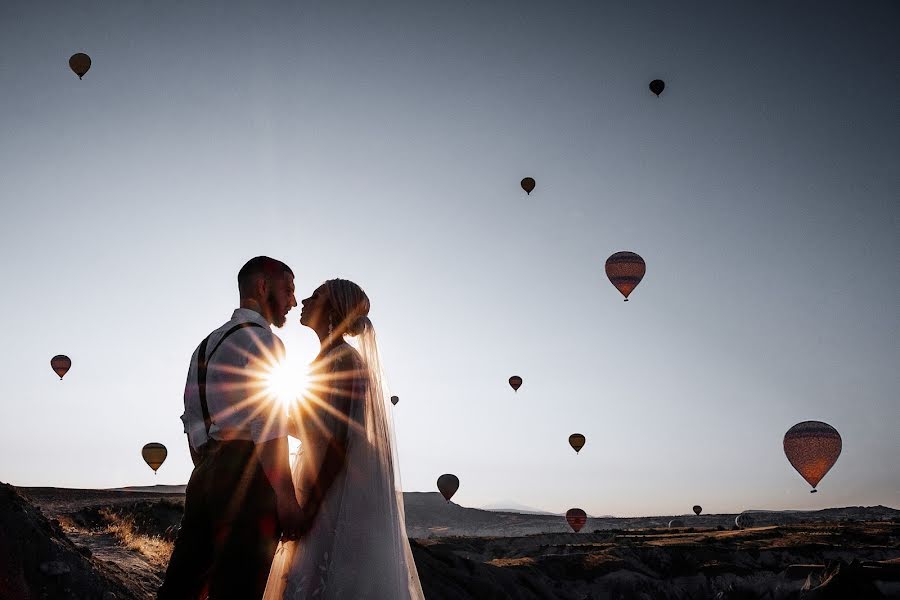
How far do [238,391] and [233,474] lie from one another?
0.40m

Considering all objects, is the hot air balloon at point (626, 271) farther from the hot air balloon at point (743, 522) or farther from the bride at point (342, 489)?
the hot air balloon at point (743, 522)

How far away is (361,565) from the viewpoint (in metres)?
4.04

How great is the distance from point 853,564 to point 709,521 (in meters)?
88.6

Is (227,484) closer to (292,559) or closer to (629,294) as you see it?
(292,559)

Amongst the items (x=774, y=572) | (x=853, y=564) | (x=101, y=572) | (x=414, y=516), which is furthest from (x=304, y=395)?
(x=414, y=516)

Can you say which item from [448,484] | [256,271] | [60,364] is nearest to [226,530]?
[256,271]

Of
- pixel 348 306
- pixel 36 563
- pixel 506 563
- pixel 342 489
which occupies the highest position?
pixel 348 306

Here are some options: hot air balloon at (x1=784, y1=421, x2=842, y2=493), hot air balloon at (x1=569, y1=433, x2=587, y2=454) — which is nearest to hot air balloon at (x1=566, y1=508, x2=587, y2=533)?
hot air balloon at (x1=569, y1=433, x2=587, y2=454)

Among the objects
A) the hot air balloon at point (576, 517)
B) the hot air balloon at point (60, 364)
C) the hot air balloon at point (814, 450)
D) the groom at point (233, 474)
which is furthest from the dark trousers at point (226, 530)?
the hot air balloon at point (576, 517)

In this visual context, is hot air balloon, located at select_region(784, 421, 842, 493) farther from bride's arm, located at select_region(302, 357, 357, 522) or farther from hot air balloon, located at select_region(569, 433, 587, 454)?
bride's arm, located at select_region(302, 357, 357, 522)

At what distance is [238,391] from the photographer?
348 centimetres

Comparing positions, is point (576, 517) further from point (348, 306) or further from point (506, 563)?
point (348, 306)

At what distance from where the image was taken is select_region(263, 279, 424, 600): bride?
3.96 metres

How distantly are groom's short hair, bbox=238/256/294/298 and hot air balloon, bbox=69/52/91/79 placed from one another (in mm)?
33924
